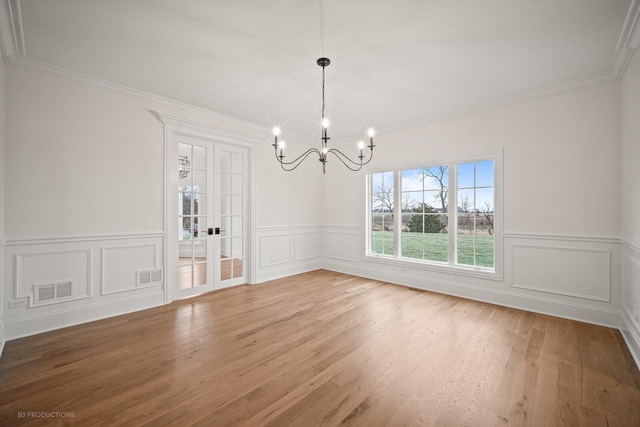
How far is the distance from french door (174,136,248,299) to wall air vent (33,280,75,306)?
45.3 inches

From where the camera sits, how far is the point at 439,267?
4.33 metres

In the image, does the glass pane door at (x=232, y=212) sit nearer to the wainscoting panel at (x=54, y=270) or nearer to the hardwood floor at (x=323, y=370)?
the hardwood floor at (x=323, y=370)

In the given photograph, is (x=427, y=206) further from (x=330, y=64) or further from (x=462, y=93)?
(x=330, y=64)

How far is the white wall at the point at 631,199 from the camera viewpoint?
2473 millimetres

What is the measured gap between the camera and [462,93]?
3.51 m

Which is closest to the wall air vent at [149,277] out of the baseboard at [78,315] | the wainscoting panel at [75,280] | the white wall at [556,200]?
the wainscoting panel at [75,280]

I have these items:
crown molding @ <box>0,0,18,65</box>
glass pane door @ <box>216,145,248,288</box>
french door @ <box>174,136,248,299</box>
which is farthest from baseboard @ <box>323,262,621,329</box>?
crown molding @ <box>0,0,18,65</box>

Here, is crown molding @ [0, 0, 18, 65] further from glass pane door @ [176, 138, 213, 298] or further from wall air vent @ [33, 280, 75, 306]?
wall air vent @ [33, 280, 75, 306]

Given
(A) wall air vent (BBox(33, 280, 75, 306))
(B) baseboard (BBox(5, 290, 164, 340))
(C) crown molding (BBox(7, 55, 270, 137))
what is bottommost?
(B) baseboard (BBox(5, 290, 164, 340))

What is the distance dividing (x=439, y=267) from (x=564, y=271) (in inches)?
58.6

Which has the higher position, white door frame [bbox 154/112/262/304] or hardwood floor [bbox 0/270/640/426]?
white door frame [bbox 154/112/262/304]

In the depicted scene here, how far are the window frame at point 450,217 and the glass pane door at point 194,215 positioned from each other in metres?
2.89

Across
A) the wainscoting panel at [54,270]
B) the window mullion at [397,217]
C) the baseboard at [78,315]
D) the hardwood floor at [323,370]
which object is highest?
the window mullion at [397,217]

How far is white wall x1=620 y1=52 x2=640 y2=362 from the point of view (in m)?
2.47
